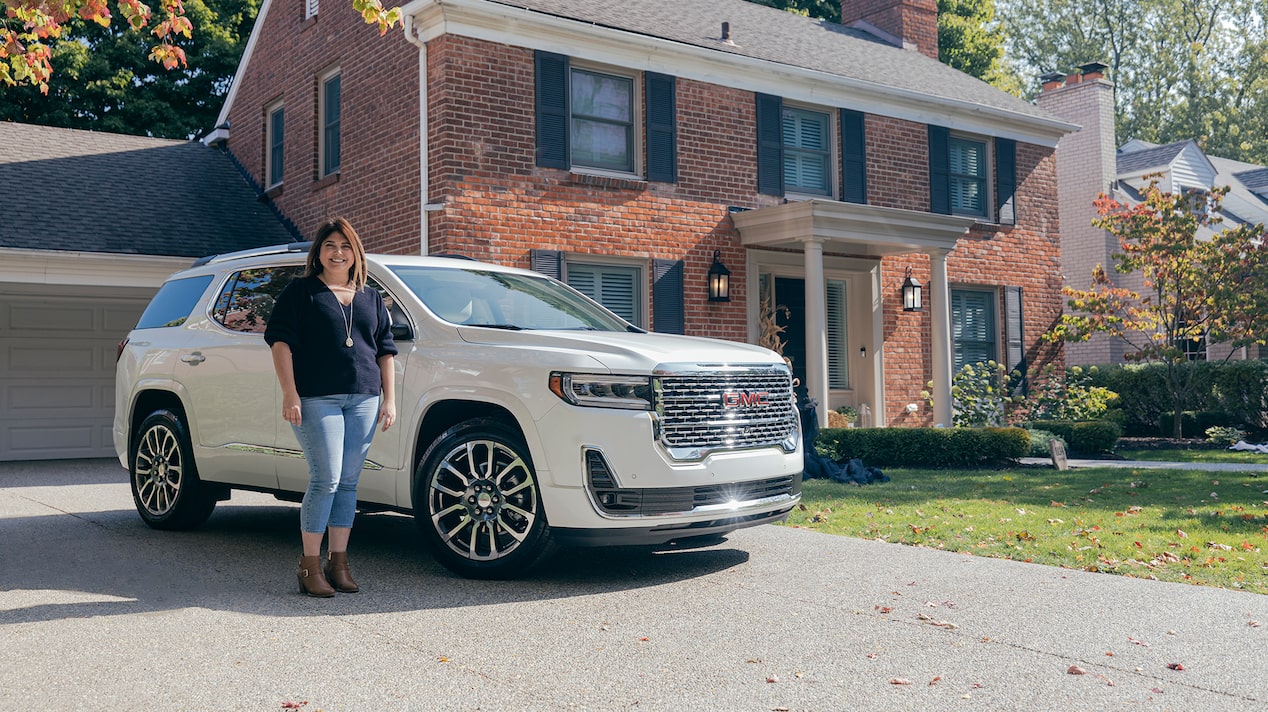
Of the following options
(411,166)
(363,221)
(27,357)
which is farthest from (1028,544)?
(27,357)

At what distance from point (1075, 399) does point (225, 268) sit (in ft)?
44.2

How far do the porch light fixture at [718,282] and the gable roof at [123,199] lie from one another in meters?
6.40

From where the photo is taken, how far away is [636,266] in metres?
14.9

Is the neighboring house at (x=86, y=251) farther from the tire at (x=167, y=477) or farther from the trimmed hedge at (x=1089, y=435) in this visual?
the trimmed hedge at (x=1089, y=435)

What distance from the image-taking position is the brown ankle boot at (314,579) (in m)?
5.65

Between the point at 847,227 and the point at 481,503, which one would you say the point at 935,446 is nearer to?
the point at 847,227

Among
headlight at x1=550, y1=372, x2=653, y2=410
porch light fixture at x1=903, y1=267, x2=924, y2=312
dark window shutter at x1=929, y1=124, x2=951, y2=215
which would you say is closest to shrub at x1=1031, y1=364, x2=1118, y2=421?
porch light fixture at x1=903, y1=267, x2=924, y2=312

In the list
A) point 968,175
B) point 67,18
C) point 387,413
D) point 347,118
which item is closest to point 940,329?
point 968,175

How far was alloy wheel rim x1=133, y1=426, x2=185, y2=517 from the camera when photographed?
25.4ft

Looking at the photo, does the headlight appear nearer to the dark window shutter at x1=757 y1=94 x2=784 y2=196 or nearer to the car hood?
the car hood

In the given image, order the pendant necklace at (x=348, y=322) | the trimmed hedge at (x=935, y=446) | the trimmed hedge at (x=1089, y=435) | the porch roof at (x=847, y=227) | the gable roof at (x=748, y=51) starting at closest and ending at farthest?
the pendant necklace at (x=348, y=322)
the trimmed hedge at (x=935, y=446)
the gable roof at (x=748, y=51)
the porch roof at (x=847, y=227)
the trimmed hedge at (x=1089, y=435)

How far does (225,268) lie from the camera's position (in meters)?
7.82

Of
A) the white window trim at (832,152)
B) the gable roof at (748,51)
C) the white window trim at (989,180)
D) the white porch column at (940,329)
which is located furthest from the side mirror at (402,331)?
the white window trim at (989,180)

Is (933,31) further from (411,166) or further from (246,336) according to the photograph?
(246,336)
